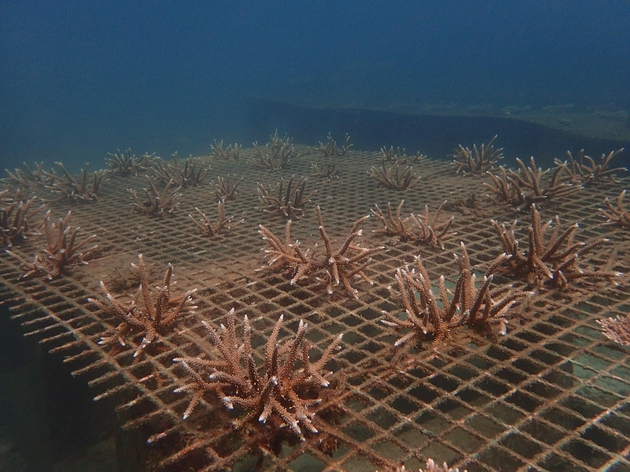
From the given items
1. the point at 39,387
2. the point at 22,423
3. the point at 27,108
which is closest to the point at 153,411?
the point at 39,387

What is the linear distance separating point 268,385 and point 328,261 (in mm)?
2078

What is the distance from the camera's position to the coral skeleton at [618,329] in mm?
3352

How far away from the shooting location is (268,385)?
2490 mm

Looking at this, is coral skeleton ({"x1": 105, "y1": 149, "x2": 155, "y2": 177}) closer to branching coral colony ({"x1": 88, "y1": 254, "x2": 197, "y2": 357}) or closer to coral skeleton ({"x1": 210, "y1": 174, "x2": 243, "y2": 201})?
coral skeleton ({"x1": 210, "y1": 174, "x2": 243, "y2": 201})

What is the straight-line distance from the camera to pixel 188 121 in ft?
186

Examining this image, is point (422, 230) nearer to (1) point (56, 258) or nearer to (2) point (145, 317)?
(2) point (145, 317)

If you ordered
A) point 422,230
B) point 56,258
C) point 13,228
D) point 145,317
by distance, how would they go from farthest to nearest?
1. point 13,228
2. point 422,230
3. point 56,258
4. point 145,317

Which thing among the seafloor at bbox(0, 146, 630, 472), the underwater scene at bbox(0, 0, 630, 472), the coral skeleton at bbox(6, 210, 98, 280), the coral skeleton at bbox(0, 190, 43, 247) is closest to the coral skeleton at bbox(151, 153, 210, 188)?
the underwater scene at bbox(0, 0, 630, 472)

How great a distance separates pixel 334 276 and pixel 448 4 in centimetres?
12503

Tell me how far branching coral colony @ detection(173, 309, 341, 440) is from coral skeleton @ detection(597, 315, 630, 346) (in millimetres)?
2375

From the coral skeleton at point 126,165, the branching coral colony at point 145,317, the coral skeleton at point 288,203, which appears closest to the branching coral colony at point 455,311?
the branching coral colony at point 145,317

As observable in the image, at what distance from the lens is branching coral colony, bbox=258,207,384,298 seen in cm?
433

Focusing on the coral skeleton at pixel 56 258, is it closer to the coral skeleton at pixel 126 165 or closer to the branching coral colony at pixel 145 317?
the branching coral colony at pixel 145 317

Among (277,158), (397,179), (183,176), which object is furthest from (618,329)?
(277,158)
